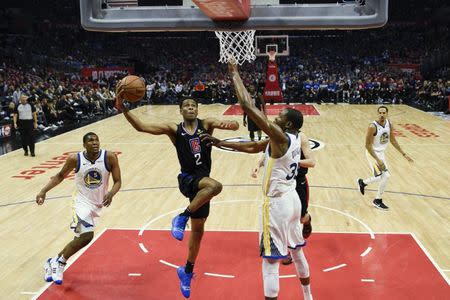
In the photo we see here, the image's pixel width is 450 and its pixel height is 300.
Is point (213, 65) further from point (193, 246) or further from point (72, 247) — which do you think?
point (193, 246)

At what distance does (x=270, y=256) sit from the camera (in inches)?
148

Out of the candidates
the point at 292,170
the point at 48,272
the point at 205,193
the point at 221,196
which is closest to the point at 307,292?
the point at 292,170

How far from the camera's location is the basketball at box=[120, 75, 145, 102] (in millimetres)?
4090

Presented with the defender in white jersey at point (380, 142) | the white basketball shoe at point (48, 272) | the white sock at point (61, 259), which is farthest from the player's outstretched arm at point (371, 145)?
the white basketball shoe at point (48, 272)

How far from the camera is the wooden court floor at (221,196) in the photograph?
579cm

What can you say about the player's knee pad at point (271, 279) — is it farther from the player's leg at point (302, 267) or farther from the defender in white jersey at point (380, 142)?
the defender in white jersey at point (380, 142)

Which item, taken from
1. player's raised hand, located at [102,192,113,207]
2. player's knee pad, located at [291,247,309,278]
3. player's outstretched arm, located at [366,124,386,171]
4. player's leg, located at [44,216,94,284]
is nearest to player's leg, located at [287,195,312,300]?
player's knee pad, located at [291,247,309,278]

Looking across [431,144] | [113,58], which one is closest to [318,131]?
[431,144]

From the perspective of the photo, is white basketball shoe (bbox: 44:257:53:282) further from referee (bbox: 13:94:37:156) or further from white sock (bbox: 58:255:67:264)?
referee (bbox: 13:94:37:156)

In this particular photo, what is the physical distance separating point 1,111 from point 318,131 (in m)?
9.92

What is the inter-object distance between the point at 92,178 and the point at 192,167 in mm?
1101

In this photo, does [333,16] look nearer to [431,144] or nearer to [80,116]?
[431,144]

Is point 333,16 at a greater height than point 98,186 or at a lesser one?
greater

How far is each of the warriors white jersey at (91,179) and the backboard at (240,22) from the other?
139 centimetres
